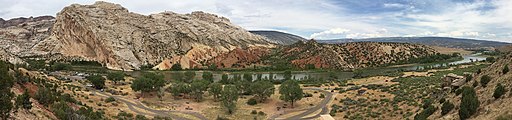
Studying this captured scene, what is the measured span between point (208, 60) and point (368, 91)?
300ft

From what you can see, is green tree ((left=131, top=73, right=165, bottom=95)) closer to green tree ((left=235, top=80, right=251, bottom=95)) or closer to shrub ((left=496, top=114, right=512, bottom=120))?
green tree ((left=235, top=80, right=251, bottom=95))

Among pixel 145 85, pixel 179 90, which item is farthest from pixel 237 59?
pixel 145 85

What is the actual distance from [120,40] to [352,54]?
280 ft

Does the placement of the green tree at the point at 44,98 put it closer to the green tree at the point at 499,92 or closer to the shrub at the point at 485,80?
the green tree at the point at 499,92

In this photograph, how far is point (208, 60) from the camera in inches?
5389

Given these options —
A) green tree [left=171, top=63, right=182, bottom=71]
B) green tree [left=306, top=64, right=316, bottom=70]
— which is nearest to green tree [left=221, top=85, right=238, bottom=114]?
green tree [left=306, top=64, right=316, bottom=70]

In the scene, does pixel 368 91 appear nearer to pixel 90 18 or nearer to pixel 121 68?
pixel 121 68

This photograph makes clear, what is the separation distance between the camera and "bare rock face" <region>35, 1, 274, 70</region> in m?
126

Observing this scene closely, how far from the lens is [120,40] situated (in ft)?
428

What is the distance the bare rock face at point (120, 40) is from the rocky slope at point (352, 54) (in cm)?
3758

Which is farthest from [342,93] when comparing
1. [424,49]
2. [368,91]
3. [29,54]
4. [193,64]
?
[29,54]

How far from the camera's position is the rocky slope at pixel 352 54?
118625mm

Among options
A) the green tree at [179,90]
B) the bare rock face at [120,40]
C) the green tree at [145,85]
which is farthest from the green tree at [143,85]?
the bare rock face at [120,40]

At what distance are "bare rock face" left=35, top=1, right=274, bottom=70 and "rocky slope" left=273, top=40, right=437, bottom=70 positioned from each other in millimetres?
37583
